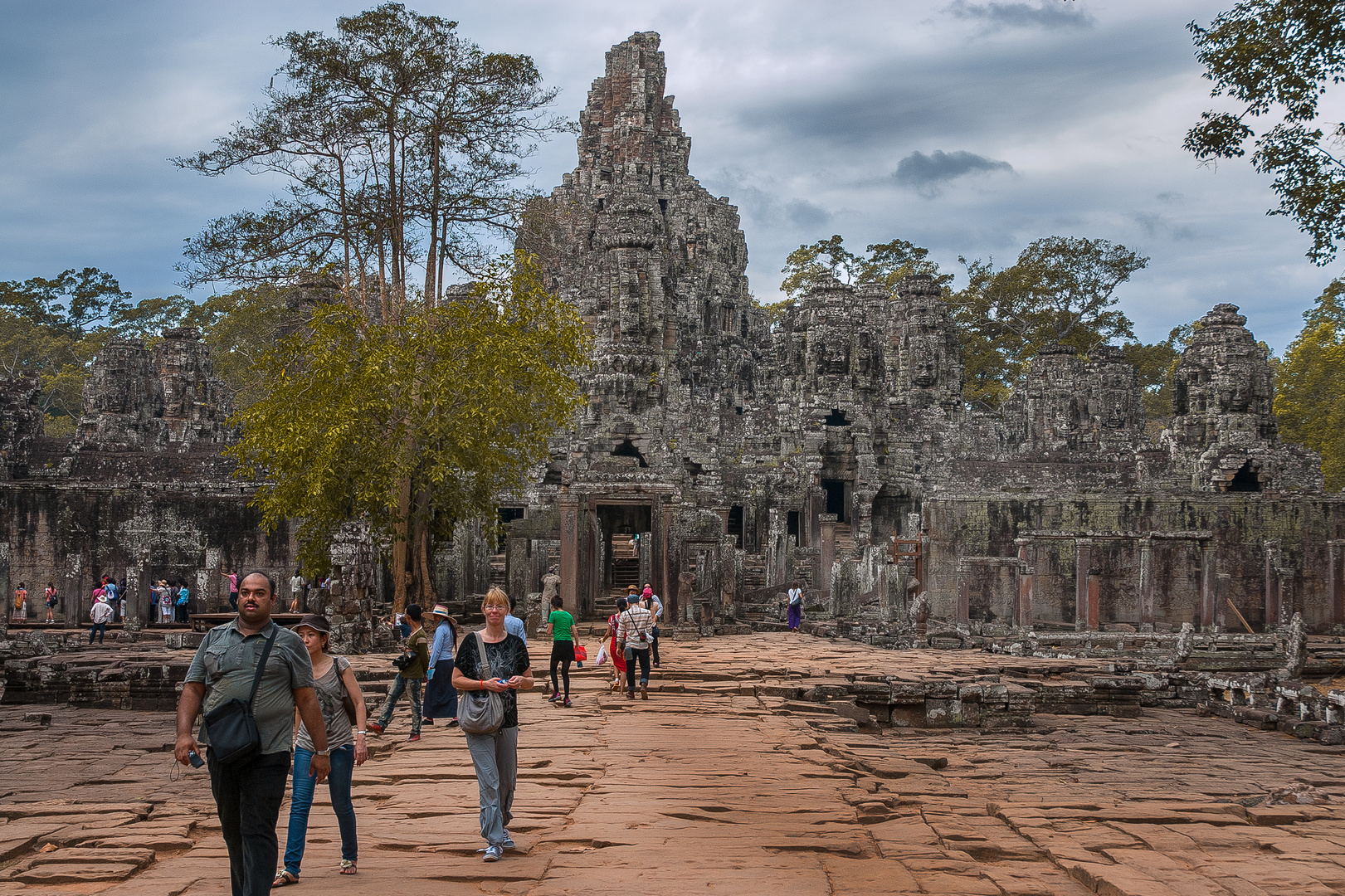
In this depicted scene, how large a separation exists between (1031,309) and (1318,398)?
45.8 feet

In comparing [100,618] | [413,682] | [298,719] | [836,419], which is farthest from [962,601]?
[298,719]

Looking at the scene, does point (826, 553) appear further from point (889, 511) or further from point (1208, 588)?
point (1208, 588)

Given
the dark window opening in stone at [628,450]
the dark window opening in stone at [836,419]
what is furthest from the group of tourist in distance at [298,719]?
the dark window opening in stone at [836,419]

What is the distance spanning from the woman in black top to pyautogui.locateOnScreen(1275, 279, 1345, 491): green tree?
110ft

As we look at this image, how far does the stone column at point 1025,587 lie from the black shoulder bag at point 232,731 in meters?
17.3

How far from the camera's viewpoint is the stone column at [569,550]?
2017 centimetres

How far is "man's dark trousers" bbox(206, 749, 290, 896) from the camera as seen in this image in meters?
4.57

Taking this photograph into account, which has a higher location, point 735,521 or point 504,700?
point 735,521

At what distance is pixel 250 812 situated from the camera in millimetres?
4602

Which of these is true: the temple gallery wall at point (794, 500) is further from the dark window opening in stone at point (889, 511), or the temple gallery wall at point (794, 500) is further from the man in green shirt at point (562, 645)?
the man in green shirt at point (562, 645)

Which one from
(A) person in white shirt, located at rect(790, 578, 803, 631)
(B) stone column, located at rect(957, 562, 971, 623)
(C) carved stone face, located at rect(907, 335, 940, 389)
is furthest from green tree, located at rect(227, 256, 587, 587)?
(C) carved stone face, located at rect(907, 335, 940, 389)

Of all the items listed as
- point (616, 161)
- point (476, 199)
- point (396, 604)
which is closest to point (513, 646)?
point (396, 604)

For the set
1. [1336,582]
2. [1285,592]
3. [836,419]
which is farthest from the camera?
[836,419]

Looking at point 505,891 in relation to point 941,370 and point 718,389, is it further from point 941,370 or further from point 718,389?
point 718,389
